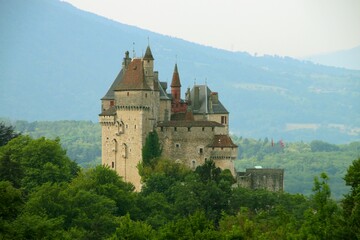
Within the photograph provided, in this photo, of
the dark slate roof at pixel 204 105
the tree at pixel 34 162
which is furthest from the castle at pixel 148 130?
the tree at pixel 34 162

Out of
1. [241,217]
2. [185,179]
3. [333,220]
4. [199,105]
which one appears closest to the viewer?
[333,220]

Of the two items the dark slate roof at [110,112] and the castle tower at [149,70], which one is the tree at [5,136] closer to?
the dark slate roof at [110,112]

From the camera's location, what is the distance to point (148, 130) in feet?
334

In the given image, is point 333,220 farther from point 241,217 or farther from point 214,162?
point 214,162

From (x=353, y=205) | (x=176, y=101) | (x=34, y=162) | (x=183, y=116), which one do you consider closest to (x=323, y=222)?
(x=353, y=205)

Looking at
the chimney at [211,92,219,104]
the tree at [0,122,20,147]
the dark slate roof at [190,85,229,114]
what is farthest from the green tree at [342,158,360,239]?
the tree at [0,122,20,147]

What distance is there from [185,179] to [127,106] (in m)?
8.74

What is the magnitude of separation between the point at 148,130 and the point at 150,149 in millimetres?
1664

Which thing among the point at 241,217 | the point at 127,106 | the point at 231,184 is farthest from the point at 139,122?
the point at 241,217

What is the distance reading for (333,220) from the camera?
58500 millimetres

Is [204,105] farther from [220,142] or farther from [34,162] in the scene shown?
[34,162]

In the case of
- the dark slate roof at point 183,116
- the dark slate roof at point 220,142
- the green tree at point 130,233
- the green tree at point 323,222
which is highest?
the dark slate roof at point 183,116

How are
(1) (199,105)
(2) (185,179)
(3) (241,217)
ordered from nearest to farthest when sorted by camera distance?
(3) (241,217) < (2) (185,179) < (1) (199,105)

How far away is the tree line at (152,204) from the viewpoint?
6084 centimetres
